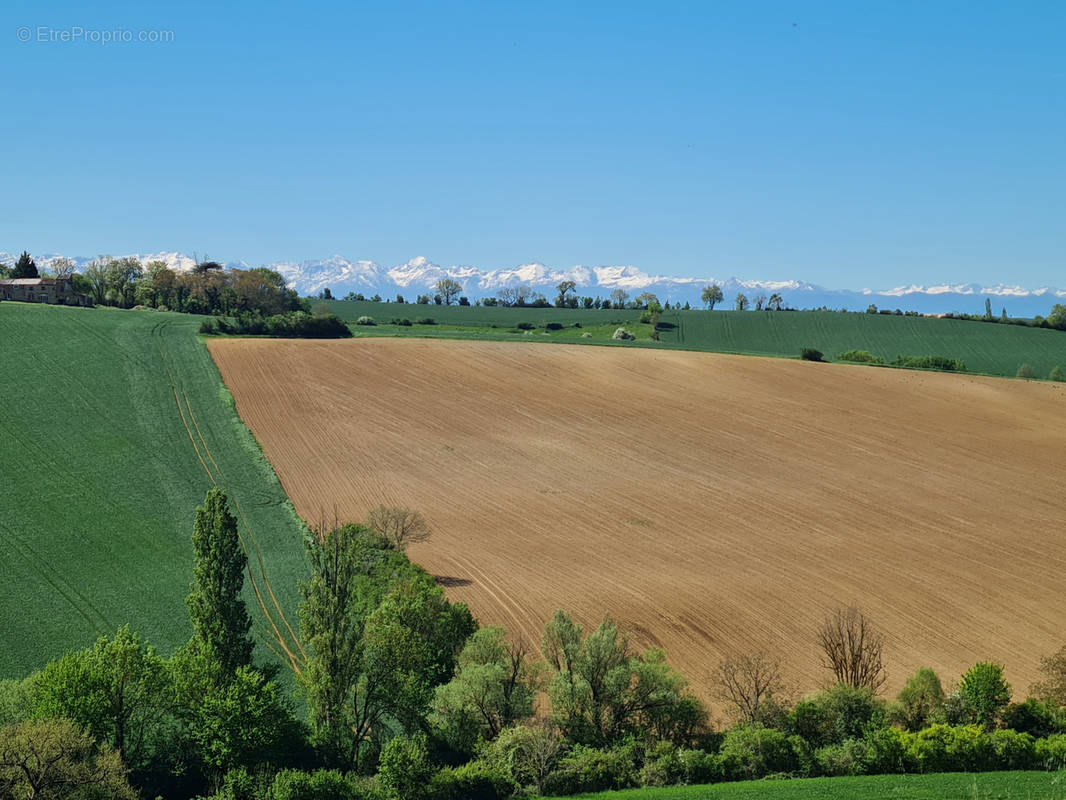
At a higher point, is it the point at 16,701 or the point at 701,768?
the point at 16,701

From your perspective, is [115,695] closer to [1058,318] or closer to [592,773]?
[592,773]

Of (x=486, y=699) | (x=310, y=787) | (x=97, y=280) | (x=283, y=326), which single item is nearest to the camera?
(x=310, y=787)

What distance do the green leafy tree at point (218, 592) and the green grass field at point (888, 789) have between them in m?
13.3

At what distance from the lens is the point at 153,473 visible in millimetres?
53031

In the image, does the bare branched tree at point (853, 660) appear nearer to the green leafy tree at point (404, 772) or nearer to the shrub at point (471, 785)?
the shrub at point (471, 785)

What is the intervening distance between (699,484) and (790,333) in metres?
84.7

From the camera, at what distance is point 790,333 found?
135 m

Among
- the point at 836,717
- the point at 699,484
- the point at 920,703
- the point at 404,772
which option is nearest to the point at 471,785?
the point at 404,772

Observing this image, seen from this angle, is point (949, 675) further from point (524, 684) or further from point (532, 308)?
point (532, 308)

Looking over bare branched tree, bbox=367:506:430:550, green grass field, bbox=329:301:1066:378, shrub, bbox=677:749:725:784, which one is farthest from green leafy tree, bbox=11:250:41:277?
shrub, bbox=677:749:725:784

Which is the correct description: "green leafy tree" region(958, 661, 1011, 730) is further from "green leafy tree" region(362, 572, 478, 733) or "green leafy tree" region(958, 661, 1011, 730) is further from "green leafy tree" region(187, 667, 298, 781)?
"green leafy tree" region(187, 667, 298, 781)

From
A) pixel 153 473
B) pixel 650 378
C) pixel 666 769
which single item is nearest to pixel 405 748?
pixel 666 769

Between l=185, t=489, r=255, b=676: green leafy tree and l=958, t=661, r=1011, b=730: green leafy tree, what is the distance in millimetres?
25003

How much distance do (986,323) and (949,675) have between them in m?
116
